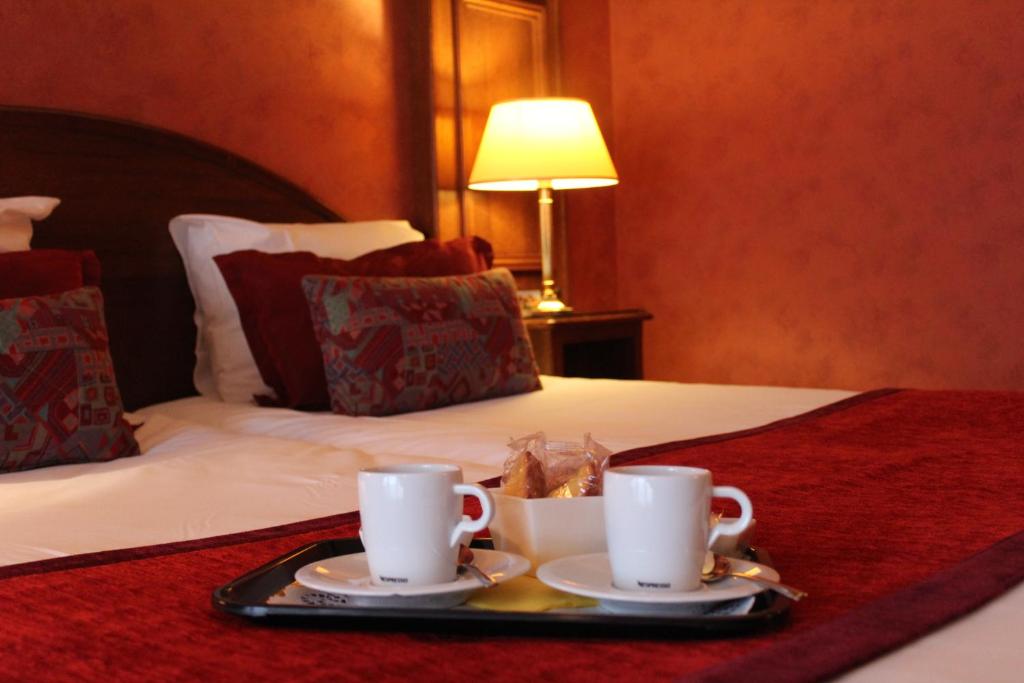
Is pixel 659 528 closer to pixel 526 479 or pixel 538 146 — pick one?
pixel 526 479

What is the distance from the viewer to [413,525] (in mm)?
825

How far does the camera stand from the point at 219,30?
Answer: 2793mm

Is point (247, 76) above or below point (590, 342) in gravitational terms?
above

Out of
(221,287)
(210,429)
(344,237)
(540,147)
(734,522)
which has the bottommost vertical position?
(210,429)

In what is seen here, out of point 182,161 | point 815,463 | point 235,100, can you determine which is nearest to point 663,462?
point 815,463

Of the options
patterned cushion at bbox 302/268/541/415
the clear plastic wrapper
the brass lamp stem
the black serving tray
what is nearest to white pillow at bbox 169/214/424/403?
patterned cushion at bbox 302/268/541/415

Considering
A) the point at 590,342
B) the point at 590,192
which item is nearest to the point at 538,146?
the point at 590,342

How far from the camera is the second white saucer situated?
0.79m

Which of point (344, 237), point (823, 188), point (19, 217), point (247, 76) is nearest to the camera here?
point (19, 217)

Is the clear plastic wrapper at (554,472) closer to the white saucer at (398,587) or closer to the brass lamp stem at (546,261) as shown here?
the white saucer at (398,587)

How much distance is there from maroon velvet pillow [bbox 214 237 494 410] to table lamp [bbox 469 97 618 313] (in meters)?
0.65

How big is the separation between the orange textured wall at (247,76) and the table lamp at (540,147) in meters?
0.30

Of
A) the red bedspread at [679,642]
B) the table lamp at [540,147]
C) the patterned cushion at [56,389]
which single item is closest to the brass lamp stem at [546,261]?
the table lamp at [540,147]

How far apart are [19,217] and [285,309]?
0.55 meters
